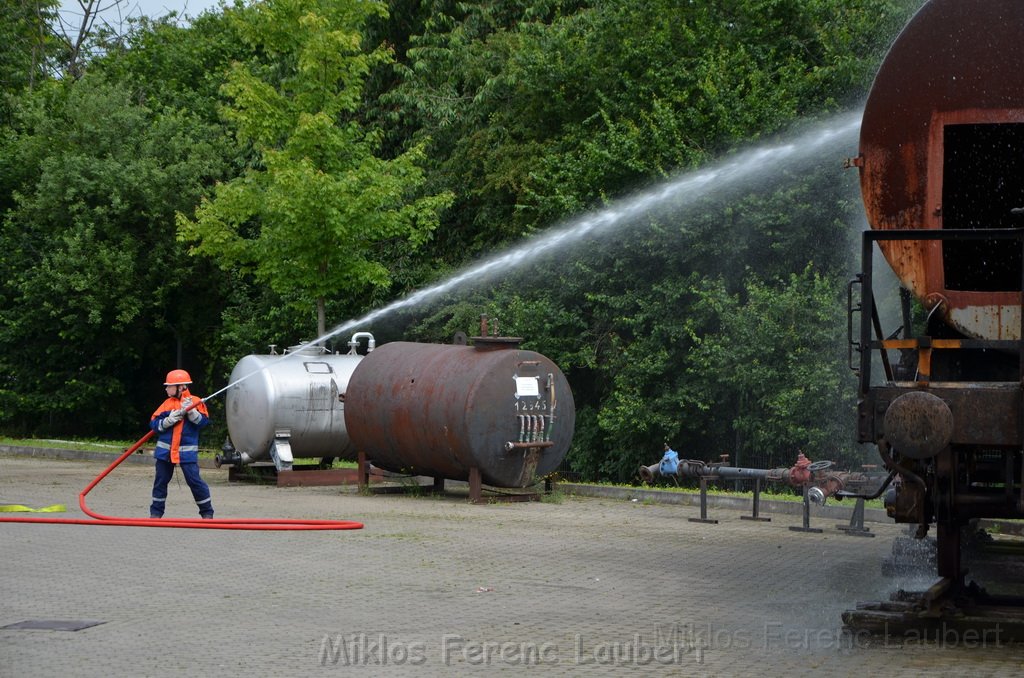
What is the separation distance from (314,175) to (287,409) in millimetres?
5147

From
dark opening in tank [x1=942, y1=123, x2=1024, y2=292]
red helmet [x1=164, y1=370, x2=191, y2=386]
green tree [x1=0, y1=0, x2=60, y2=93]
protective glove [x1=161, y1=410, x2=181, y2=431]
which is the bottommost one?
protective glove [x1=161, y1=410, x2=181, y2=431]

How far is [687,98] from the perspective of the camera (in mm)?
23422

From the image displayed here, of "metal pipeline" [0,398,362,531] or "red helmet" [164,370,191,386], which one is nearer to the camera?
"metal pipeline" [0,398,362,531]

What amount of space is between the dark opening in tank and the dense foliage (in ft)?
36.7

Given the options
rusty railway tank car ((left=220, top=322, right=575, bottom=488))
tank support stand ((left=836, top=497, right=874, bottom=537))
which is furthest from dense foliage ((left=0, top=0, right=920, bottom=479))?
tank support stand ((left=836, top=497, right=874, bottom=537))

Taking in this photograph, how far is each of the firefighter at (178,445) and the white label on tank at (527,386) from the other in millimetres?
4335

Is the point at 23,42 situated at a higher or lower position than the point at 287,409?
higher

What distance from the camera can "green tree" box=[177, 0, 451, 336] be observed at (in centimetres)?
2356

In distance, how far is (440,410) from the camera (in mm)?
16719

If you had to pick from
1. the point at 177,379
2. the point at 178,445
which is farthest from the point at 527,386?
the point at 178,445

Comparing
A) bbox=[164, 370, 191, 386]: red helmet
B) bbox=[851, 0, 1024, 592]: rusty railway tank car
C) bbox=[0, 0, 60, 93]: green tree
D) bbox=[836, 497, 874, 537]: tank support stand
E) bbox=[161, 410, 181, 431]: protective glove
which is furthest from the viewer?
bbox=[0, 0, 60, 93]: green tree

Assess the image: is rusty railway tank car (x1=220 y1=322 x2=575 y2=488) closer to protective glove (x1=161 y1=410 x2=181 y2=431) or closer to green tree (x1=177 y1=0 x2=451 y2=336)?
protective glove (x1=161 y1=410 x2=181 y2=431)

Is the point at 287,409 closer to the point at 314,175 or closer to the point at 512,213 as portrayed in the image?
the point at 314,175

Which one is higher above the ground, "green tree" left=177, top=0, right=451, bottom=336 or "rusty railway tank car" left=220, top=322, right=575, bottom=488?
"green tree" left=177, top=0, right=451, bottom=336
